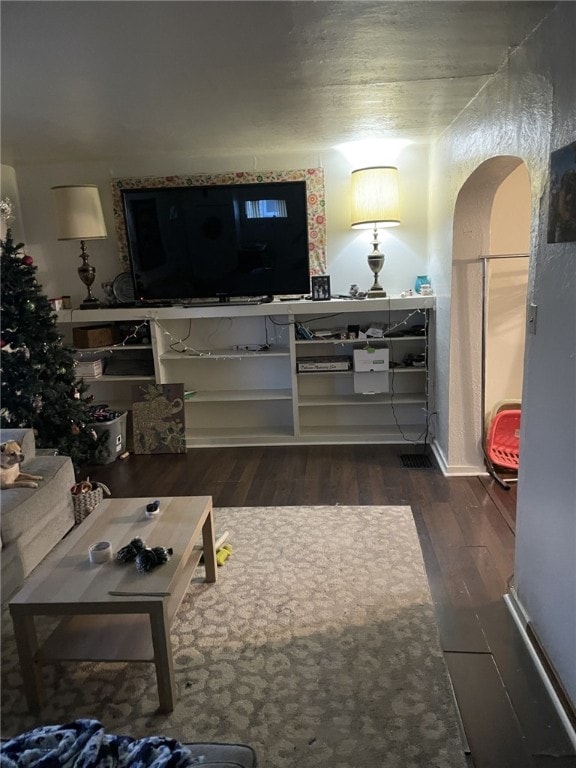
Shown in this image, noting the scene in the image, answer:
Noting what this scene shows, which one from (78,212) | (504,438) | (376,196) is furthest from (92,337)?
(504,438)

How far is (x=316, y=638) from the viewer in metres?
2.01

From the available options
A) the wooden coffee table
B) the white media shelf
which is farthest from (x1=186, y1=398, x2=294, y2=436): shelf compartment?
the wooden coffee table

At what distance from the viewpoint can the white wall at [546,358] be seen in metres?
1.59

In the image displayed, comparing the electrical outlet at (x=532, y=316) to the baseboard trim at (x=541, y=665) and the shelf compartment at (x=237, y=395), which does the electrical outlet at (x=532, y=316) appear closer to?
the baseboard trim at (x=541, y=665)

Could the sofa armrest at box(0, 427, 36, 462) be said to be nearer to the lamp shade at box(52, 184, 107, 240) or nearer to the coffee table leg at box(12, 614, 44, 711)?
the coffee table leg at box(12, 614, 44, 711)

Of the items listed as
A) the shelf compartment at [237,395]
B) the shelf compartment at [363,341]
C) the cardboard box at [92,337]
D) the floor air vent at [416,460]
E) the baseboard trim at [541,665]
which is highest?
the cardboard box at [92,337]

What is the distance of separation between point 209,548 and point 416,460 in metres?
1.82

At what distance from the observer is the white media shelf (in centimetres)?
A: 395

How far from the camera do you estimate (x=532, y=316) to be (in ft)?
6.29

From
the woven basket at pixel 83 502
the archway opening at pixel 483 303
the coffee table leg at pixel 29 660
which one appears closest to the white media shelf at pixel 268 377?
the archway opening at pixel 483 303

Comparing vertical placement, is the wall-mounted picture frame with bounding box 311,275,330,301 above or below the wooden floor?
above

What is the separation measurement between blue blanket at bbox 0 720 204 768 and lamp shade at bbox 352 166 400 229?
3.37 meters

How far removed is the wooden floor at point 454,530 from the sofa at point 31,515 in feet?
2.12

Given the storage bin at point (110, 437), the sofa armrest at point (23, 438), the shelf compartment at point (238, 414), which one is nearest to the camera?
the sofa armrest at point (23, 438)
